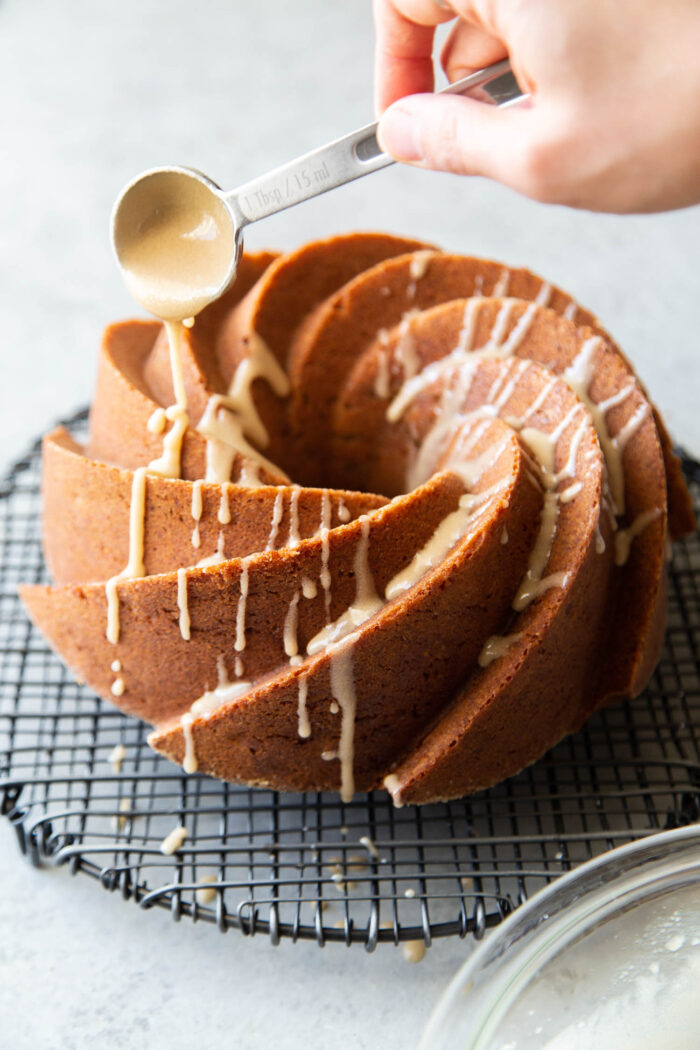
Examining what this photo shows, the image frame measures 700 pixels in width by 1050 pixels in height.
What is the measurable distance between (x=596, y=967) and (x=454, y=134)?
5.46 ft

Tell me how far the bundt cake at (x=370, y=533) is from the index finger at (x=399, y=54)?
468 mm

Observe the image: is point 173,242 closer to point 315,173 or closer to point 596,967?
point 315,173

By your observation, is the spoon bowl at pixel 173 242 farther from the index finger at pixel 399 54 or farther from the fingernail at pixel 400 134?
the index finger at pixel 399 54

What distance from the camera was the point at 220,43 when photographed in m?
6.51

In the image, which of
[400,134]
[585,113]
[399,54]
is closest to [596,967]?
[585,113]

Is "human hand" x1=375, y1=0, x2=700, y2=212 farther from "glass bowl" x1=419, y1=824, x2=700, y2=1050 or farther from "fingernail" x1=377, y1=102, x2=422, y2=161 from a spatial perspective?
"glass bowl" x1=419, y1=824, x2=700, y2=1050

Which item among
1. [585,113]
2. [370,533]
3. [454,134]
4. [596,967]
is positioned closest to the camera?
[596,967]

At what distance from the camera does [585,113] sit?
2172 millimetres

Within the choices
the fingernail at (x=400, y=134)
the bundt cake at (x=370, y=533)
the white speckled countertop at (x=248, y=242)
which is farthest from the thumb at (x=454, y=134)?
the white speckled countertop at (x=248, y=242)

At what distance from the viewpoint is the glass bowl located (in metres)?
1.88

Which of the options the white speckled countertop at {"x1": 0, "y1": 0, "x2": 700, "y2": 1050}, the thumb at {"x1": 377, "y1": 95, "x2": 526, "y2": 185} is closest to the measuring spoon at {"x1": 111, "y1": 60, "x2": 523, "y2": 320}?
the thumb at {"x1": 377, "y1": 95, "x2": 526, "y2": 185}

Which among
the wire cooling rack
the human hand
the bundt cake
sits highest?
the human hand

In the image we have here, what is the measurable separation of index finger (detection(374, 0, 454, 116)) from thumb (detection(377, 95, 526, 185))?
0.56 metres

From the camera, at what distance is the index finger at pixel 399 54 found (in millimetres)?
3010
